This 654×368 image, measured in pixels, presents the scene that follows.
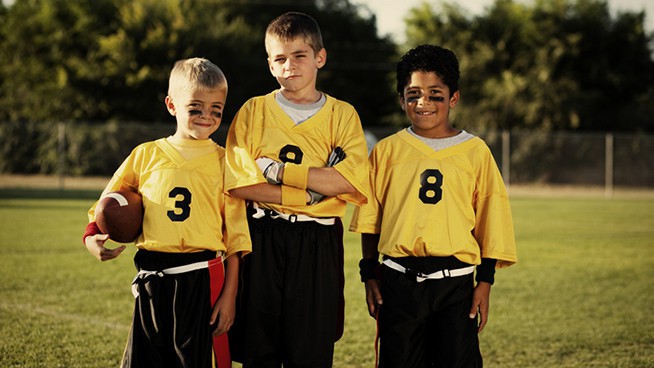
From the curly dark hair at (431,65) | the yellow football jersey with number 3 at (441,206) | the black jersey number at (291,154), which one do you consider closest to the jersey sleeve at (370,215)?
the yellow football jersey with number 3 at (441,206)

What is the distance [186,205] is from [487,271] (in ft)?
4.27

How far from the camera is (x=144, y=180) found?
3.06m

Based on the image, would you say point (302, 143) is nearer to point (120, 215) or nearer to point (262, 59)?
point (120, 215)

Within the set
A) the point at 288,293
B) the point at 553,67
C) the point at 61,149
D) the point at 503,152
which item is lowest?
the point at 288,293

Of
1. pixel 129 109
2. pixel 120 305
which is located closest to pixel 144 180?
pixel 120 305

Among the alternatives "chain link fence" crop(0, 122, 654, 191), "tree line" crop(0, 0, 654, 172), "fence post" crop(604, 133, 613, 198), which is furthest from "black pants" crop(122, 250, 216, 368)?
"tree line" crop(0, 0, 654, 172)

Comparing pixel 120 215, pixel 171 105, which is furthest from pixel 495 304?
pixel 120 215

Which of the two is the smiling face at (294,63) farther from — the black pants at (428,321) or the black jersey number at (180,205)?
the black pants at (428,321)

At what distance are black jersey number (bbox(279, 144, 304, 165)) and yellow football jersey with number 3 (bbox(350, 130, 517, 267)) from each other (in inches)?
15.5

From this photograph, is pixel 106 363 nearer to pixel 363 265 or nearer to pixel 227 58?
pixel 363 265

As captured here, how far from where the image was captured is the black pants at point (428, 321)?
9.93 ft

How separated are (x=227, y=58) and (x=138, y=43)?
3.46 metres

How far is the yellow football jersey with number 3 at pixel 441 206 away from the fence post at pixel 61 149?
60.9ft

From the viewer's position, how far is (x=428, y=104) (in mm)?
3172
